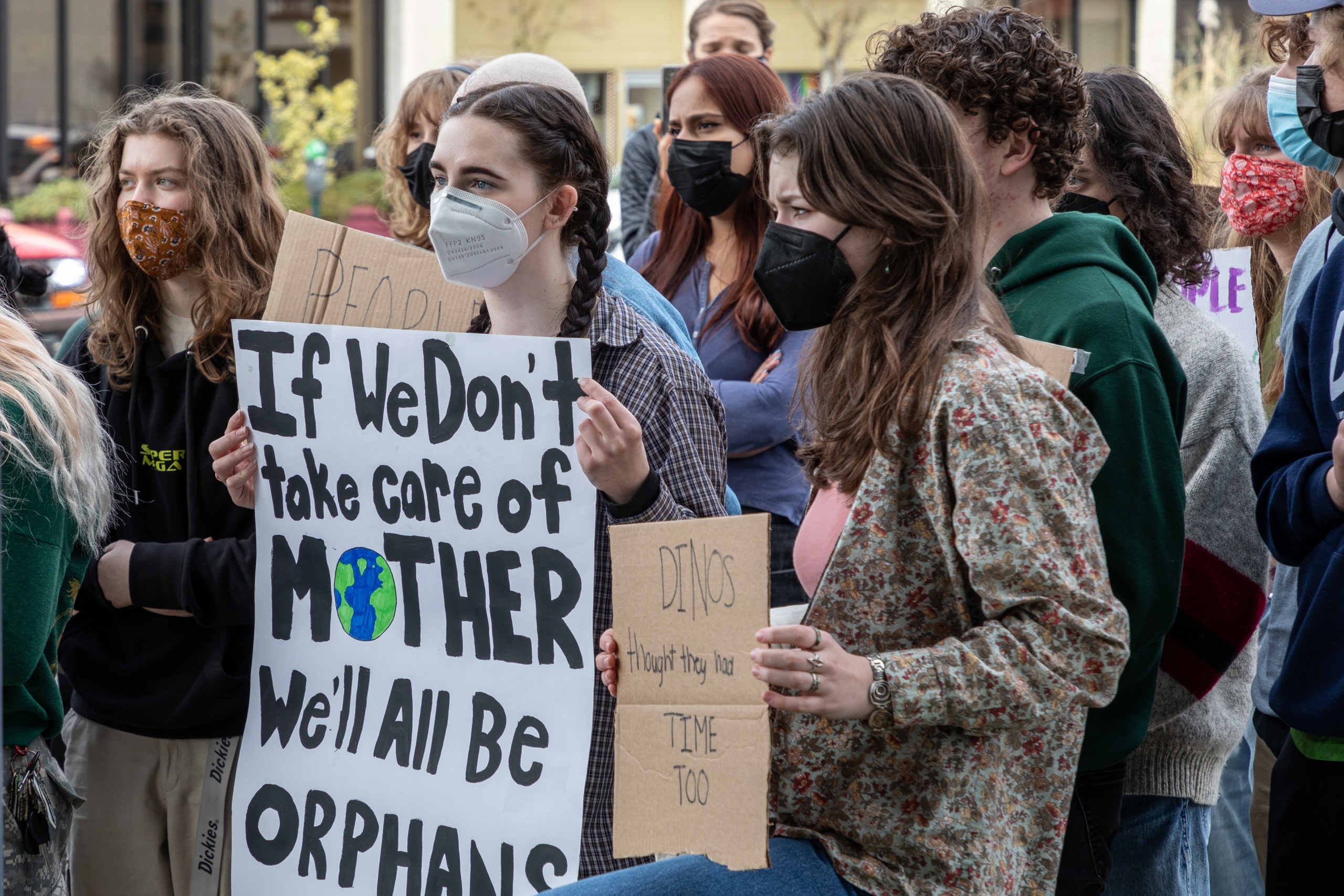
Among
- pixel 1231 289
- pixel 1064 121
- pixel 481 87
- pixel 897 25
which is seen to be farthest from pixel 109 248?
pixel 1231 289

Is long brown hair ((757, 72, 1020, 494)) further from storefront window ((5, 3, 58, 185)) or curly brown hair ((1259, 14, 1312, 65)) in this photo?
storefront window ((5, 3, 58, 185))

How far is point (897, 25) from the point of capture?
2479mm

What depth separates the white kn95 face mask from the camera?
2.43 meters

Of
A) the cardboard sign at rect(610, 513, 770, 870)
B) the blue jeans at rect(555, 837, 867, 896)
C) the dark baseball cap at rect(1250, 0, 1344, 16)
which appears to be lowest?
the blue jeans at rect(555, 837, 867, 896)

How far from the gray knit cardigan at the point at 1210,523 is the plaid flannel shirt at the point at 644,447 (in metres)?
0.97

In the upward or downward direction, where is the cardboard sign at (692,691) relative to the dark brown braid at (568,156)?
downward

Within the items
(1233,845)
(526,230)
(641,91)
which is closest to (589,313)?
(526,230)

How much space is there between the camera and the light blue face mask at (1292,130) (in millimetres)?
2344

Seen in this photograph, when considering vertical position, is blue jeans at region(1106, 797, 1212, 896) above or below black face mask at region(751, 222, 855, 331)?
below

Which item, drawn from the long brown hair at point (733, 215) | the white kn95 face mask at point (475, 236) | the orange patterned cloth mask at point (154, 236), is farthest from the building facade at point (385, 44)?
the white kn95 face mask at point (475, 236)

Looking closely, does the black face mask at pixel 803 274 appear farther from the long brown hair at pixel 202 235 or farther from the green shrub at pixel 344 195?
the green shrub at pixel 344 195

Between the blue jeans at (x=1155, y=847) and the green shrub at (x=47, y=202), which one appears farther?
the green shrub at (x=47, y=202)

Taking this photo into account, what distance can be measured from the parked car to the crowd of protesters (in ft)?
20.1

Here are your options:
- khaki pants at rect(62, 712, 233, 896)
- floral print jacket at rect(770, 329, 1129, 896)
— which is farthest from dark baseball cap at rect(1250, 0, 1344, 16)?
khaki pants at rect(62, 712, 233, 896)
